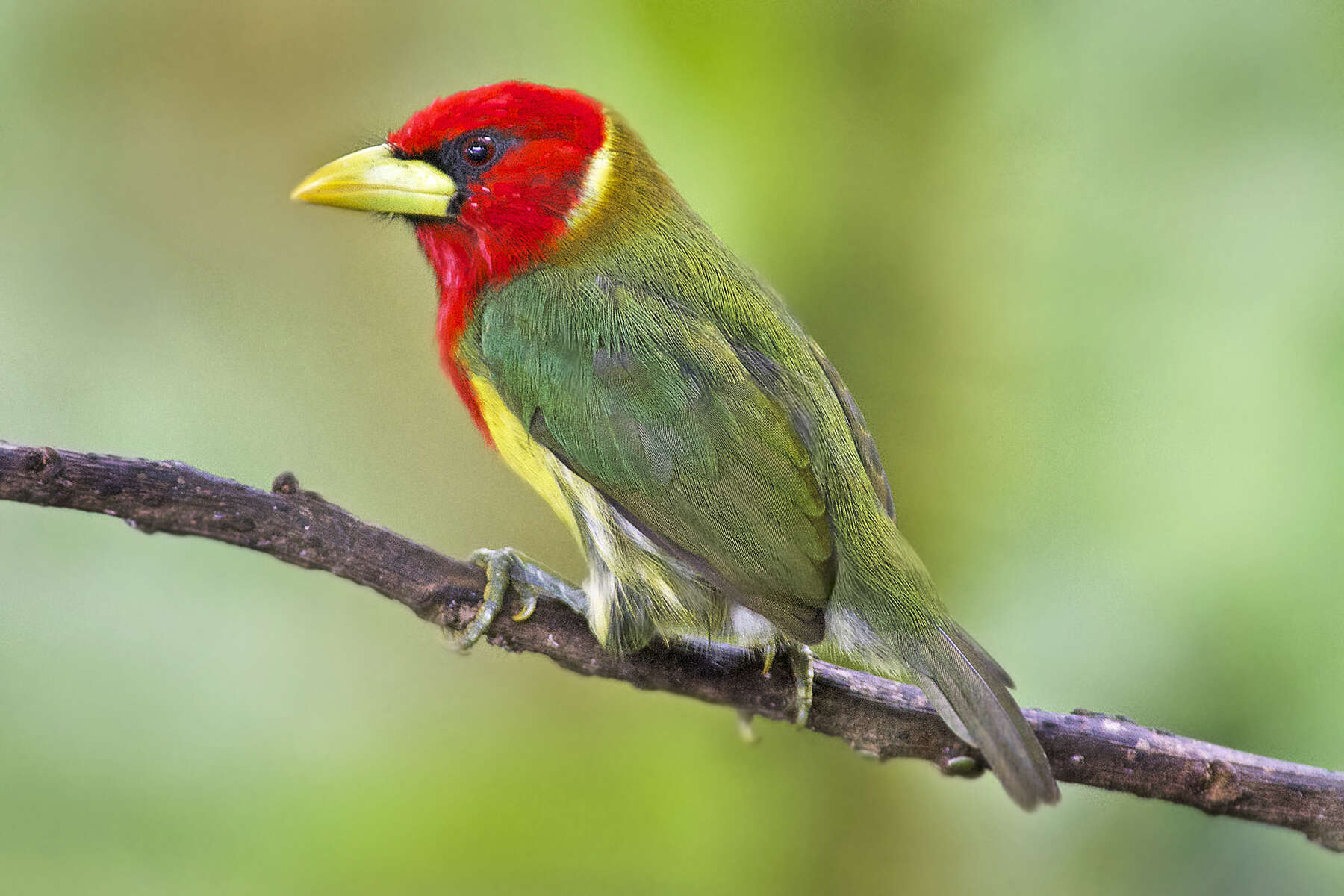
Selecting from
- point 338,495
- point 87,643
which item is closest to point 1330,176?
point 338,495

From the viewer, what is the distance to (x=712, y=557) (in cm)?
116

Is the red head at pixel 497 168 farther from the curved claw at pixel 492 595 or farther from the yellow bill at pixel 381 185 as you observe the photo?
the curved claw at pixel 492 595

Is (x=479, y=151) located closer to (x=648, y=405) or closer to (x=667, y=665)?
(x=648, y=405)

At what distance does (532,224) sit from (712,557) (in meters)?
0.40

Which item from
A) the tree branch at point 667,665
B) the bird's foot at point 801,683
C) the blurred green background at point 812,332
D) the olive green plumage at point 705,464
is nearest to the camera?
the tree branch at point 667,665

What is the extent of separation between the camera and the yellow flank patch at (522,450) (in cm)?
125

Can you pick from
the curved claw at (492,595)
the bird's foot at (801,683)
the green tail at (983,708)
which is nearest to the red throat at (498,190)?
the curved claw at (492,595)

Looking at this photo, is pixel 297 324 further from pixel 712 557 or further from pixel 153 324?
pixel 712 557

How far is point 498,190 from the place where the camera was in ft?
4.27

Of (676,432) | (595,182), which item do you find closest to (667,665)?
(676,432)

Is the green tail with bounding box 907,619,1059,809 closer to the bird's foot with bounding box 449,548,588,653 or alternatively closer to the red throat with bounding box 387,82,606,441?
the bird's foot with bounding box 449,548,588,653

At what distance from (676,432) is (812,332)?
1.51ft

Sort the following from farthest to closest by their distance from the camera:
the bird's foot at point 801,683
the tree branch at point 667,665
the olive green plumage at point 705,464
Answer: the bird's foot at point 801,683, the olive green plumage at point 705,464, the tree branch at point 667,665

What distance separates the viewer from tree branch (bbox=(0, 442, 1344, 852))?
3.34ft
